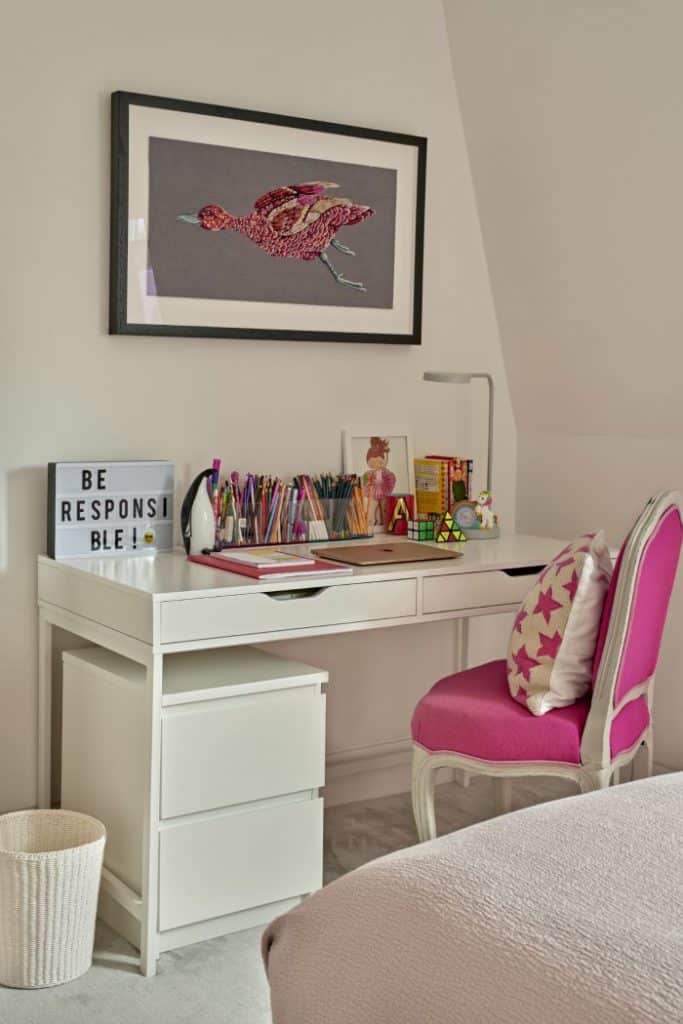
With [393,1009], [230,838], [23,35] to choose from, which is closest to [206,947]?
[230,838]

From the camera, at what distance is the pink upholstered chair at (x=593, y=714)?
2.35 m

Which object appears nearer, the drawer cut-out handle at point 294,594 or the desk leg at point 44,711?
the drawer cut-out handle at point 294,594

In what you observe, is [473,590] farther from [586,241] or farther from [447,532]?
[586,241]

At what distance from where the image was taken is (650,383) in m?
3.14

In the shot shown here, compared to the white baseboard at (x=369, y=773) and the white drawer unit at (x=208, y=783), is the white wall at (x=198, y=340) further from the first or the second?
the white drawer unit at (x=208, y=783)

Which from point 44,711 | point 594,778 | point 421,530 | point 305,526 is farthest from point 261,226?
point 594,778

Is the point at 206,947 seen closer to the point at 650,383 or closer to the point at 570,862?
the point at 570,862

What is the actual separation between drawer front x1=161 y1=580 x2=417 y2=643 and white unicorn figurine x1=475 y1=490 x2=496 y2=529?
1.99 feet

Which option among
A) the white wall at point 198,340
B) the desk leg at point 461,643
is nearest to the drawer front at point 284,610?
the white wall at point 198,340

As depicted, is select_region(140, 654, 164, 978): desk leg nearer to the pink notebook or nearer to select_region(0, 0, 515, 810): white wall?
the pink notebook

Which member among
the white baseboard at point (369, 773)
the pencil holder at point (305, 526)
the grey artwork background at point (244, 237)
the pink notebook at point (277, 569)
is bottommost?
the white baseboard at point (369, 773)

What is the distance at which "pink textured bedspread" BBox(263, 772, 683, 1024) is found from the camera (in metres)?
1.20

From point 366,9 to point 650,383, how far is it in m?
1.22

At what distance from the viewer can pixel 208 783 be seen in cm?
238
